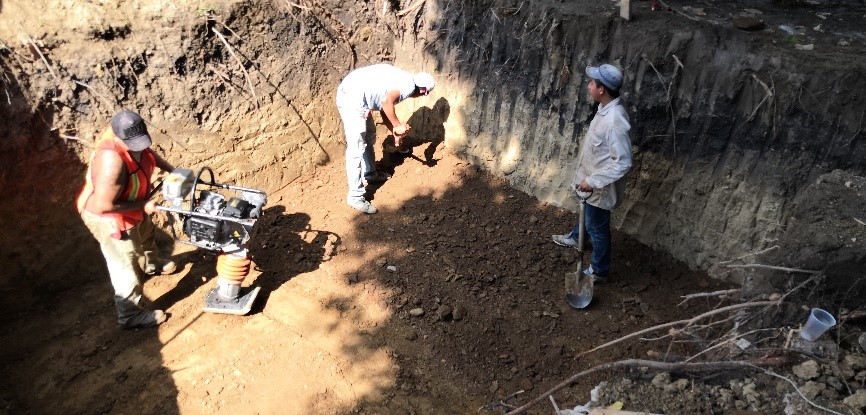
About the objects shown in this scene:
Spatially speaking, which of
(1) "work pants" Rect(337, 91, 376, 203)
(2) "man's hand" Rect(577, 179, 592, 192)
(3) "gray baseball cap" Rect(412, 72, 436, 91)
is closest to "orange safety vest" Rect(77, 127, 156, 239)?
(1) "work pants" Rect(337, 91, 376, 203)

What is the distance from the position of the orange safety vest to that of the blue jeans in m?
3.45

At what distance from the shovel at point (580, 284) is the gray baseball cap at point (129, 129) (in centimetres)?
332

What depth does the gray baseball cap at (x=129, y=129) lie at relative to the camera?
12.2 feet

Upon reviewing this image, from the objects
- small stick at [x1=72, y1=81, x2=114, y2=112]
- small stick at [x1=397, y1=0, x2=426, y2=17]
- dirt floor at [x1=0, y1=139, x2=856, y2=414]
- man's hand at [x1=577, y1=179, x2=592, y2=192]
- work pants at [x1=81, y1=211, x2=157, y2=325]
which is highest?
small stick at [x1=397, y1=0, x2=426, y2=17]

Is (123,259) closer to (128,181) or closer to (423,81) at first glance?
(128,181)

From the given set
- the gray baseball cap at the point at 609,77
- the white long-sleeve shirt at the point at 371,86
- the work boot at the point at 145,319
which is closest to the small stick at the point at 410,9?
the white long-sleeve shirt at the point at 371,86

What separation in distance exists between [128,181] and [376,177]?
280cm

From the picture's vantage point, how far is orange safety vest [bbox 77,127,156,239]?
3.81 meters

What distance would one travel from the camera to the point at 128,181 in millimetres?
3947

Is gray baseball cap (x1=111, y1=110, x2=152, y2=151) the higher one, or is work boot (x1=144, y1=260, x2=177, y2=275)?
gray baseball cap (x1=111, y1=110, x2=152, y2=151)

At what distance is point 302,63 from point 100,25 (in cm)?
191

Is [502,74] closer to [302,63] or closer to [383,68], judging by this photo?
[383,68]

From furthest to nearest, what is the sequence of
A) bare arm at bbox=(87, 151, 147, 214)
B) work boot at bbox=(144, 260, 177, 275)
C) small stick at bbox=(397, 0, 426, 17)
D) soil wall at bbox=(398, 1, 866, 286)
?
1. small stick at bbox=(397, 0, 426, 17)
2. work boot at bbox=(144, 260, 177, 275)
3. soil wall at bbox=(398, 1, 866, 286)
4. bare arm at bbox=(87, 151, 147, 214)

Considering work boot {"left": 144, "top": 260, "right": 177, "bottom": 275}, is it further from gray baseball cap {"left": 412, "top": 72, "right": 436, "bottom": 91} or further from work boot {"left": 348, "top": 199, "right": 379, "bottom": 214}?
gray baseball cap {"left": 412, "top": 72, "right": 436, "bottom": 91}
